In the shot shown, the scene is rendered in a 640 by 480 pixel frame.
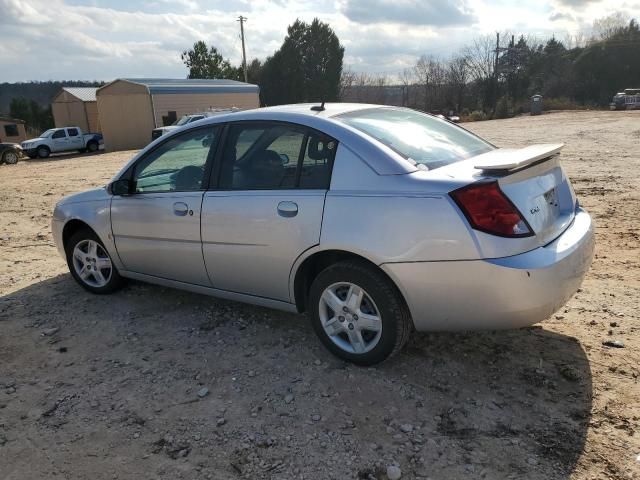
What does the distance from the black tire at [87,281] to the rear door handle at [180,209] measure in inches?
44.0

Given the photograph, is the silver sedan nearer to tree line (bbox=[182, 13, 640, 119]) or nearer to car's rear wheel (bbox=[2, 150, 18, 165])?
car's rear wheel (bbox=[2, 150, 18, 165])

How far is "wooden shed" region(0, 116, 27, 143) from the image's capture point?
51344mm

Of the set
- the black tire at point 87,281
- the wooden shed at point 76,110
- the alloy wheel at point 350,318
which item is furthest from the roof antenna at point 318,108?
the wooden shed at point 76,110

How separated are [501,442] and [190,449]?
1585 mm

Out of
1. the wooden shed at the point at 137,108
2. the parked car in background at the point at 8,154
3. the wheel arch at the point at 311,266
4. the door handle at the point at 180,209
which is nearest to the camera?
the wheel arch at the point at 311,266

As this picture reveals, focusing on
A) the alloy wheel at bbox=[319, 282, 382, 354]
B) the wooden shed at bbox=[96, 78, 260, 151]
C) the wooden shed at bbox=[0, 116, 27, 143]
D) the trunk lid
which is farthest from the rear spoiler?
the wooden shed at bbox=[0, 116, 27, 143]

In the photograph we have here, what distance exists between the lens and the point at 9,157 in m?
27.2

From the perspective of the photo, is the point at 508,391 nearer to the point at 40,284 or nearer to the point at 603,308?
the point at 603,308

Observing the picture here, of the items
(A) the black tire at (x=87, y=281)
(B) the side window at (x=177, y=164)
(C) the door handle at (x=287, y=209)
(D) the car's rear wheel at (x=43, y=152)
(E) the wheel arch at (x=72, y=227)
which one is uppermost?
(B) the side window at (x=177, y=164)

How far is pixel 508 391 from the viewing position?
310 cm

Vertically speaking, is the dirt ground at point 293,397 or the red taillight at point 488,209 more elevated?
the red taillight at point 488,209

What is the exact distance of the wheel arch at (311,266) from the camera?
326cm

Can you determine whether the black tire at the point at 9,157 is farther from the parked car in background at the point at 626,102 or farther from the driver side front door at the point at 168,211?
the parked car in background at the point at 626,102

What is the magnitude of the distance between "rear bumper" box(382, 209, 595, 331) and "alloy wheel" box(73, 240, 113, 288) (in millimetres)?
2955
